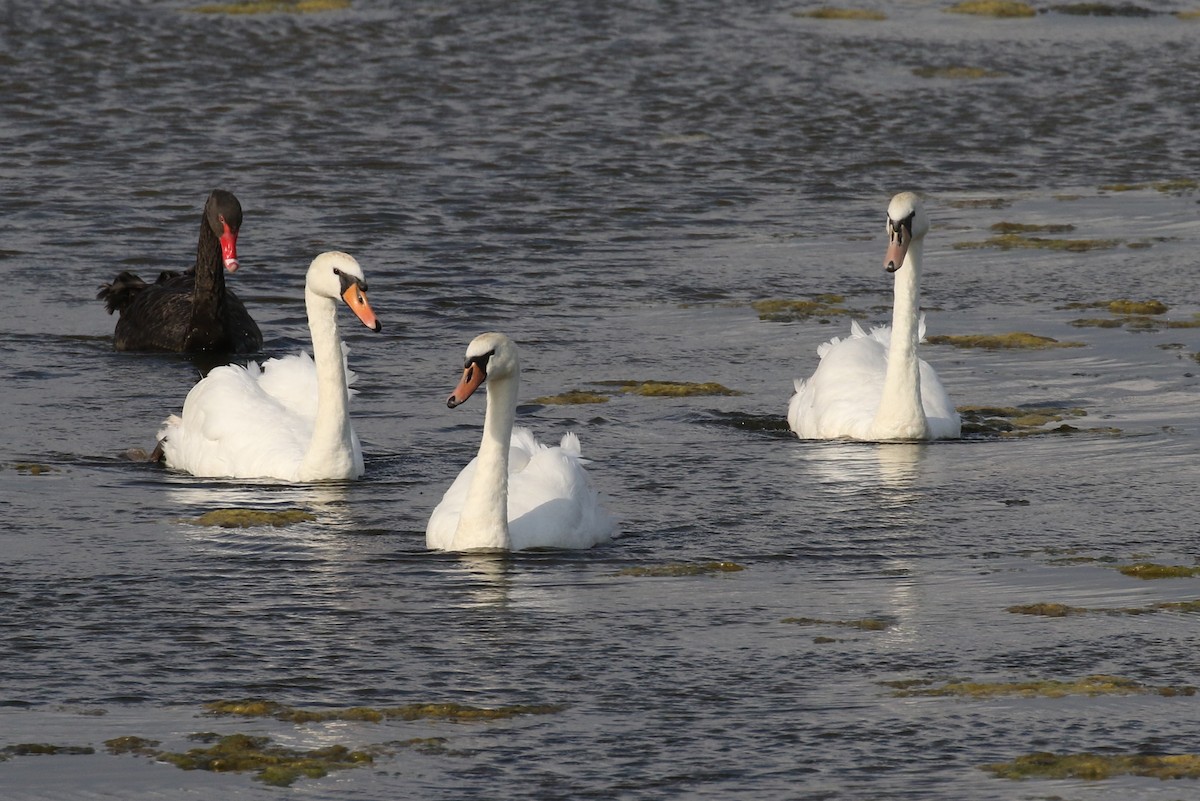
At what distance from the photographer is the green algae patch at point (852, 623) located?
8734mm

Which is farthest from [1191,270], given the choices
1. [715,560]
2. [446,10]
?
[446,10]

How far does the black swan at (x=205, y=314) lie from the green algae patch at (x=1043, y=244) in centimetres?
575

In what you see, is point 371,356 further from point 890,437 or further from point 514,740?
point 514,740

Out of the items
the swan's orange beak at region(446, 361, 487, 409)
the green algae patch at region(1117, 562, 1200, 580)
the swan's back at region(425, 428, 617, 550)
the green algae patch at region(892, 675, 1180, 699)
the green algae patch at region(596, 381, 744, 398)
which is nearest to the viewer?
the green algae patch at region(892, 675, 1180, 699)

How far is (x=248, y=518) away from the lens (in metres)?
10.5

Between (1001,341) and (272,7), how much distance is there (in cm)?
1831

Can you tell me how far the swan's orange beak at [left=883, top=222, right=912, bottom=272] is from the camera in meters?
12.7

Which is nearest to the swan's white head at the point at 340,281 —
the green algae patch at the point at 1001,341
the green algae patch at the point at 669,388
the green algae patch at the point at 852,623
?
the green algae patch at the point at 669,388

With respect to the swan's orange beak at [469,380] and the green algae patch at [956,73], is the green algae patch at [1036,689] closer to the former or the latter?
the swan's orange beak at [469,380]

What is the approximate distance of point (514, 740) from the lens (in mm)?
7492

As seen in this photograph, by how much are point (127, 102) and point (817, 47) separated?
8801 mm

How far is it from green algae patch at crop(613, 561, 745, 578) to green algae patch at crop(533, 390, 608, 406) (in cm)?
338

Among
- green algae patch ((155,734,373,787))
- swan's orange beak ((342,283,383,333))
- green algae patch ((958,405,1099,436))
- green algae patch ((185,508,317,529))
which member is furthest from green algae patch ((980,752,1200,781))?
green algae patch ((958,405,1099,436))

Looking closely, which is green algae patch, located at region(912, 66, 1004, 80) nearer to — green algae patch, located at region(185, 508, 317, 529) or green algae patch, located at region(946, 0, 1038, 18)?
green algae patch, located at region(946, 0, 1038, 18)
